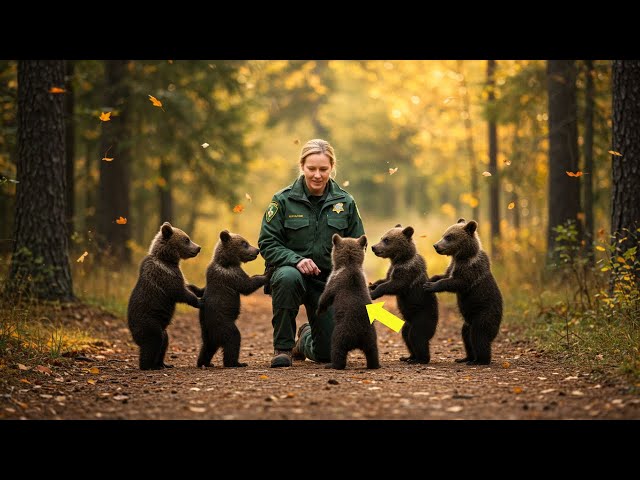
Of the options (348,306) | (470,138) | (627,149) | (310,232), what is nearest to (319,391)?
(348,306)

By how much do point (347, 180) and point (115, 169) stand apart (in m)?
7.19

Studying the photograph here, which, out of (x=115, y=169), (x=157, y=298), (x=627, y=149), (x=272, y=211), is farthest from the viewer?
(x=115, y=169)

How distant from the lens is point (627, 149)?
9.11m

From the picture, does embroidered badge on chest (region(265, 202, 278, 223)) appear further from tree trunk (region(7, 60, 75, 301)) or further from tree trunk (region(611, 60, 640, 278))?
tree trunk (region(611, 60, 640, 278))

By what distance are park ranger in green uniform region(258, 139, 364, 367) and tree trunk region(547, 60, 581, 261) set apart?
5.86 m

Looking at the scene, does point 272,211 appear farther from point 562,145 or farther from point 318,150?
point 562,145

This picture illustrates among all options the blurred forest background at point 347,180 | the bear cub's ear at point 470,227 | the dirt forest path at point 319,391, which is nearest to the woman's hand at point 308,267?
the dirt forest path at point 319,391

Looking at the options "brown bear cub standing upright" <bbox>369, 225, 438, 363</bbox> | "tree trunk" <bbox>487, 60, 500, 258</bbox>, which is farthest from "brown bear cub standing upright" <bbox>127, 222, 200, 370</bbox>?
"tree trunk" <bbox>487, 60, 500, 258</bbox>

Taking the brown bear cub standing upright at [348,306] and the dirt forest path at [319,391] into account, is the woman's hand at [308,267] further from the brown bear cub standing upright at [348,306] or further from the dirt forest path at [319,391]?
the dirt forest path at [319,391]

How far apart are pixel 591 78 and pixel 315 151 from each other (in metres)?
6.98

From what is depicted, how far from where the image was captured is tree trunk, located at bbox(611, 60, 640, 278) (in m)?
9.05

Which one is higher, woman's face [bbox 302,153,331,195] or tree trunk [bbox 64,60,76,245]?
tree trunk [bbox 64,60,76,245]

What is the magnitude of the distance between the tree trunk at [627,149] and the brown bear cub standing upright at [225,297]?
463 cm
